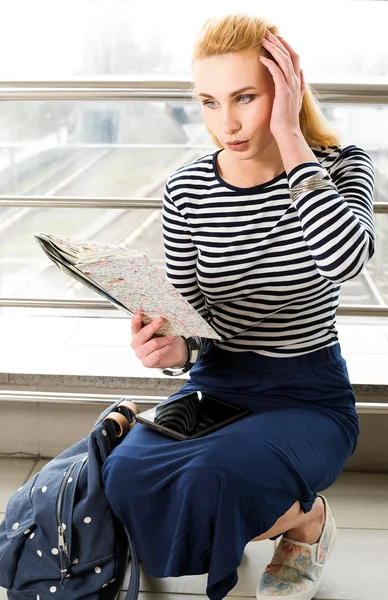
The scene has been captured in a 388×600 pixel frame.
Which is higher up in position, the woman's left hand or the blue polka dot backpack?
the woman's left hand

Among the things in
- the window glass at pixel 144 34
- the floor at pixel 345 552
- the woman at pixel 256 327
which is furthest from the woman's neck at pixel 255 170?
the window glass at pixel 144 34

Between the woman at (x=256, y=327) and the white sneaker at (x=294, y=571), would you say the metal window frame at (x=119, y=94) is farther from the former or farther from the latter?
the white sneaker at (x=294, y=571)

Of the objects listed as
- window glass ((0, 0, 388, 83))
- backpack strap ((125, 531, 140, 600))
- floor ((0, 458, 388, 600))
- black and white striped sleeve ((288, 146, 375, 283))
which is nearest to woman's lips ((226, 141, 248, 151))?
black and white striped sleeve ((288, 146, 375, 283))

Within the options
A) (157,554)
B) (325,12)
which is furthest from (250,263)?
(325,12)

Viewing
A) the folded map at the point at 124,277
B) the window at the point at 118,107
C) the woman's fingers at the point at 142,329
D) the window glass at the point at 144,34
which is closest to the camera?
the folded map at the point at 124,277

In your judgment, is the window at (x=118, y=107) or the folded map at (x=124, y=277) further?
the window at (x=118, y=107)

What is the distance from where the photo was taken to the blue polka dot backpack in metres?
1.46

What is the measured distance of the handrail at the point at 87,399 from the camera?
1.98 meters

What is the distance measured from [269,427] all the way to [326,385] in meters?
0.20

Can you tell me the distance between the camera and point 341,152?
5.04ft

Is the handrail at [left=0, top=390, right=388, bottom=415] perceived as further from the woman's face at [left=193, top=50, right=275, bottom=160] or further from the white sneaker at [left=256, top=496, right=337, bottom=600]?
the woman's face at [left=193, top=50, right=275, bottom=160]

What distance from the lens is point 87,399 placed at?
6.66ft

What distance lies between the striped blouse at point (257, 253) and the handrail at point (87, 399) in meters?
0.44

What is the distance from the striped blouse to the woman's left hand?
0.15 metres
